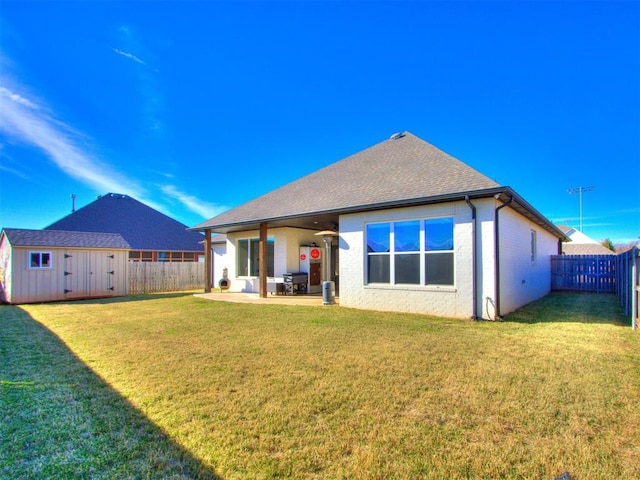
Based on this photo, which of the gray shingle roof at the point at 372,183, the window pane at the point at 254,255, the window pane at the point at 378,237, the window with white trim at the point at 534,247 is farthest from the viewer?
the window pane at the point at 254,255

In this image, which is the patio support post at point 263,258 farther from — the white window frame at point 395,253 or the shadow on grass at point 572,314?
the shadow on grass at point 572,314

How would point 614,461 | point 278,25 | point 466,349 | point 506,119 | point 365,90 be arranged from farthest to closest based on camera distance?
point 506,119 < point 365,90 < point 278,25 < point 466,349 < point 614,461

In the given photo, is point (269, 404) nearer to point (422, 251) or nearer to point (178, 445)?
point (178, 445)

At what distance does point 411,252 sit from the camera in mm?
8820

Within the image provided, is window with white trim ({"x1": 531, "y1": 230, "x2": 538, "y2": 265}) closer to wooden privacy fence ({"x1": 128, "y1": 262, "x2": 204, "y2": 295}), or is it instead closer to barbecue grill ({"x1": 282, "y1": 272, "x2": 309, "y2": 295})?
barbecue grill ({"x1": 282, "y1": 272, "x2": 309, "y2": 295})

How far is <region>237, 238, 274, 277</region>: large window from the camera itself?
15.3 meters

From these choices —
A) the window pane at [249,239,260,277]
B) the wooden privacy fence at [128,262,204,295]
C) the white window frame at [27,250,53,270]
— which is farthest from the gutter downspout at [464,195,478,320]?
the white window frame at [27,250,53,270]

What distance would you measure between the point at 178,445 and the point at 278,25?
12.2 meters

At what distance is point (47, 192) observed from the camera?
24062 millimetres

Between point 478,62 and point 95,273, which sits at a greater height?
point 478,62

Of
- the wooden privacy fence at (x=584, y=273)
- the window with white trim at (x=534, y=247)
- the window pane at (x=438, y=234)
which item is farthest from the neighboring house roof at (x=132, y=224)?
the wooden privacy fence at (x=584, y=273)

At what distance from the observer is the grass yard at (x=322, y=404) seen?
2.35 m

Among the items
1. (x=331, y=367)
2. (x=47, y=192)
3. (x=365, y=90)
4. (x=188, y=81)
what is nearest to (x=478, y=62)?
(x=365, y=90)

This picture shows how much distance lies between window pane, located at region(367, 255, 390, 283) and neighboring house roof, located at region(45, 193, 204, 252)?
19175mm
